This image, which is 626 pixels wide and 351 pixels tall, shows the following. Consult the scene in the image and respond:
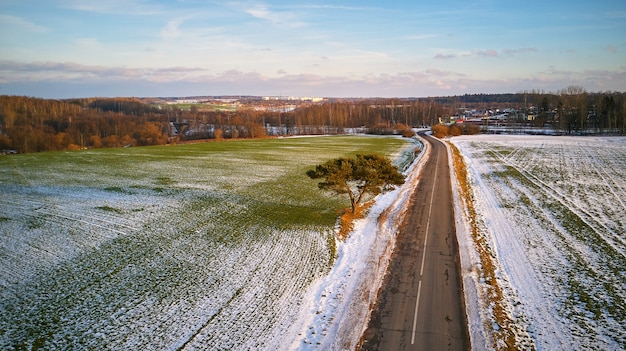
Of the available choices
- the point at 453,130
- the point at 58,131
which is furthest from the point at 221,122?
the point at 453,130

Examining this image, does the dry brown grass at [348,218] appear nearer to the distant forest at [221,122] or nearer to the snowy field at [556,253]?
the snowy field at [556,253]

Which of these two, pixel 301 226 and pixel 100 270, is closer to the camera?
pixel 100 270

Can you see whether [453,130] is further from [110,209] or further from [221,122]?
[110,209]

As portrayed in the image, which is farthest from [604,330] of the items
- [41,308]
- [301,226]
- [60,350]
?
[41,308]

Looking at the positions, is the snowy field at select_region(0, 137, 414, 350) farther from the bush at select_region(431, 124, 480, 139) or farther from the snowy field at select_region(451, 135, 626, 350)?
the bush at select_region(431, 124, 480, 139)

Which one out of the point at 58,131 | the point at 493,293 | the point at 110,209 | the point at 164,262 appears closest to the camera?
the point at 493,293

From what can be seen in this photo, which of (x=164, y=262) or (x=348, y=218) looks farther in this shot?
(x=348, y=218)

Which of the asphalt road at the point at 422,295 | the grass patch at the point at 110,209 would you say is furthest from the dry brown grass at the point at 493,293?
the grass patch at the point at 110,209

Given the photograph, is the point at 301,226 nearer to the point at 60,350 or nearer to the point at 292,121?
the point at 60,350
